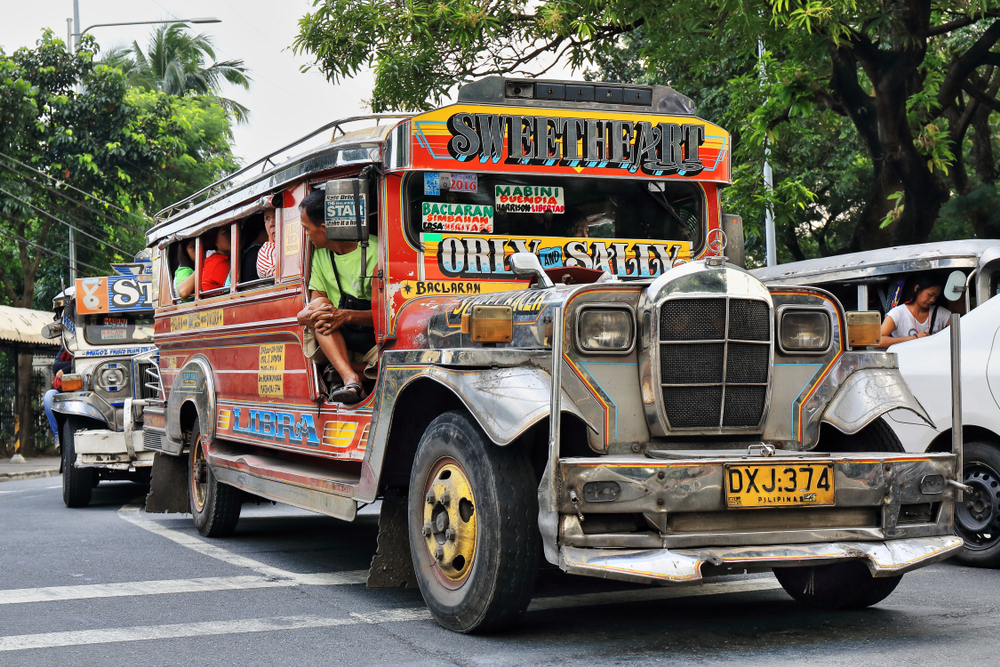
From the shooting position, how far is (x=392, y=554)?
584 cm

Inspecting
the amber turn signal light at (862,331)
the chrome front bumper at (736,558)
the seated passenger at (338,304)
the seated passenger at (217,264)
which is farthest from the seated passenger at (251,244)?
the chrome front bumper at (736,558)

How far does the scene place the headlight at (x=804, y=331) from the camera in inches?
208

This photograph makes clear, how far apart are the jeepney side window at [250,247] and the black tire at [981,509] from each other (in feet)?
16.5

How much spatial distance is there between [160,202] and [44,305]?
19.6 ft

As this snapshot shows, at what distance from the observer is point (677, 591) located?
6484mm

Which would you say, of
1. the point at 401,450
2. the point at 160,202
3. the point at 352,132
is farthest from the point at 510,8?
the point at 160,202

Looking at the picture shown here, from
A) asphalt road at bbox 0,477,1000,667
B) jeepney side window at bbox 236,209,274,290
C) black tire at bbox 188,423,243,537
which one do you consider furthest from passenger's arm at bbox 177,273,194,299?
asphalt road at bbox 0,477,1000,667

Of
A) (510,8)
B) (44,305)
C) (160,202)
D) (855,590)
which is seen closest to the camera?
(855,590)

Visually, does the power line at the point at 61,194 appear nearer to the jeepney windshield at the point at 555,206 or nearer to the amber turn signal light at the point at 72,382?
the amber turn signal light at the point at 72,382

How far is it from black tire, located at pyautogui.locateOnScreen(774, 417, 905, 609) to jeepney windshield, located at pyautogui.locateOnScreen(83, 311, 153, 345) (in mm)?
10049

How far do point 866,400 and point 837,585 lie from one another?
1.09m

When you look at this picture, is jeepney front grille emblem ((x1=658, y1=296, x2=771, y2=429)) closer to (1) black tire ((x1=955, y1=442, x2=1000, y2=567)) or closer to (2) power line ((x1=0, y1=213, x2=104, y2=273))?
(1) black tire ((x1=955, y1=442, x2=1000, y2=567))

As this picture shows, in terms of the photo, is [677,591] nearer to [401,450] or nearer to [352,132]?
[401,450]

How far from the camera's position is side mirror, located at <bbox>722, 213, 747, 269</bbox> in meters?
6.88
